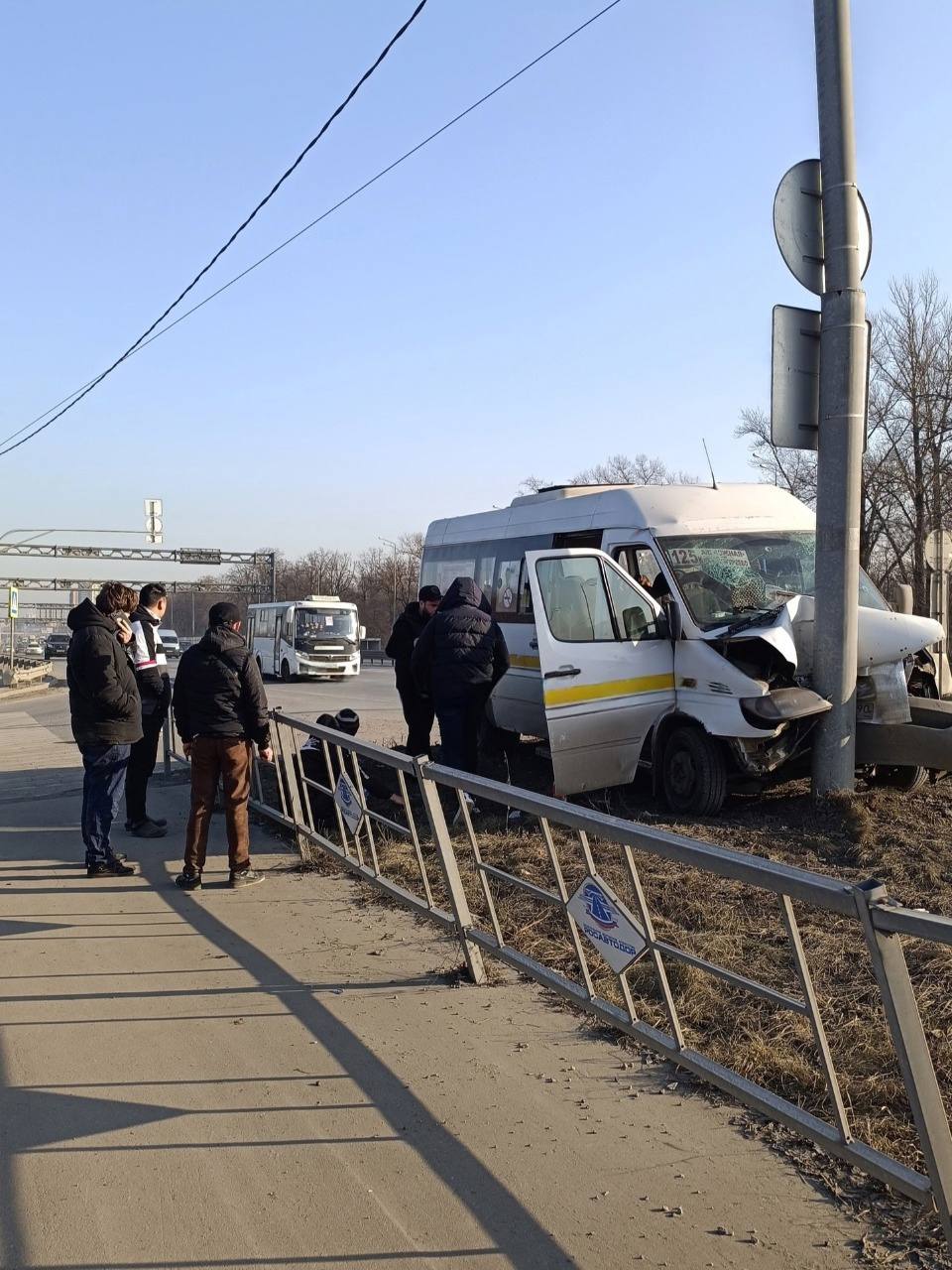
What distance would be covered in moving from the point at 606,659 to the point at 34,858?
4.39m

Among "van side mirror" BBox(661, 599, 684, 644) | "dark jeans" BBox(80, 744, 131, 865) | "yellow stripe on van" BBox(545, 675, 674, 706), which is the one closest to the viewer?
"dark jeans" BBox(80, 744, 131, 865)

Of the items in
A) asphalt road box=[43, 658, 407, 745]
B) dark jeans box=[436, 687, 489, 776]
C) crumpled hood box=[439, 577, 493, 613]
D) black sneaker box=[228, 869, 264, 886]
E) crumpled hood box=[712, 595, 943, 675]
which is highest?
crumpled hood box=[439, 577, 493, 613]

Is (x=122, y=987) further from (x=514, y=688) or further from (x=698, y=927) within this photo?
(x=514, y=688)

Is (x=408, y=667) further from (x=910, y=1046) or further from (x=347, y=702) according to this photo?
(x=347, y=702)

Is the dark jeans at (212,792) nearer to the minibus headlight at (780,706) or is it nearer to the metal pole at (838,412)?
the minibus headlight at (780,706)

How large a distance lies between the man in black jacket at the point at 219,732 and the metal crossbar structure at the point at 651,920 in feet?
1.43

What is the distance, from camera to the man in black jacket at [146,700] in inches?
336

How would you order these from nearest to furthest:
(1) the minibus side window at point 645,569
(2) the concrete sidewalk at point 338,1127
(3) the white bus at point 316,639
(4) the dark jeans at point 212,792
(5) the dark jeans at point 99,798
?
1. (2) the concrete sidewalk at point 338,1127
2. (4) the dark jeans at point 212,792
3. (5) the dark jeans at point 99,798
4. (1) the minibus side window at point 645,569
5. (3) the white bus at point 316,639

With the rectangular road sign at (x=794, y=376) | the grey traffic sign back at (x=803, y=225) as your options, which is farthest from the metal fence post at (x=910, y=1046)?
the grey traffic sign back at (x=803, y=225)

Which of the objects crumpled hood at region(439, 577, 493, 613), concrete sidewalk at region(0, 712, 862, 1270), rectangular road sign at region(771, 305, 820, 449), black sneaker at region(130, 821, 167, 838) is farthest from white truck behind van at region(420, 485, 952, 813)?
black sneaker at region(130, 821, 167, 838)

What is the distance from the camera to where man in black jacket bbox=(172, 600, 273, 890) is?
686cm

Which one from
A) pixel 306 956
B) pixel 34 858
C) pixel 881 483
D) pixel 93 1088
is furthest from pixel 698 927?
pixel 881 483

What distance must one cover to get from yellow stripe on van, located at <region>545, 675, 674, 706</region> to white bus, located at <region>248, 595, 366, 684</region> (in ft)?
88.7

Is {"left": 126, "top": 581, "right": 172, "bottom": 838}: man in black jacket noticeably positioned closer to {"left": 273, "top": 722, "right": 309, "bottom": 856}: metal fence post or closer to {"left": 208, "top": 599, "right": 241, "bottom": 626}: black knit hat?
{"left": 273, "top": 722, "right": 309, "bottom": 856}: metal fence post
